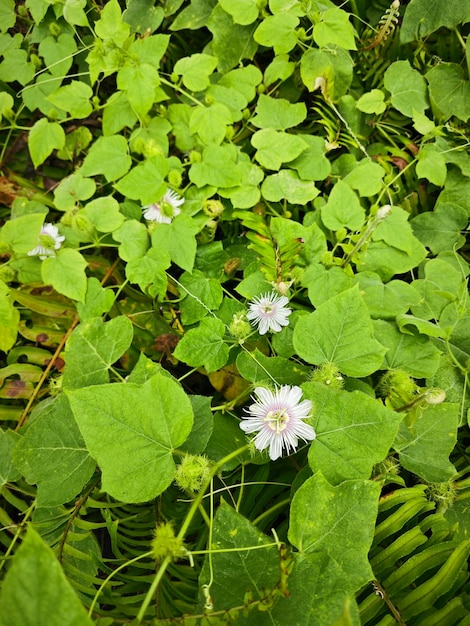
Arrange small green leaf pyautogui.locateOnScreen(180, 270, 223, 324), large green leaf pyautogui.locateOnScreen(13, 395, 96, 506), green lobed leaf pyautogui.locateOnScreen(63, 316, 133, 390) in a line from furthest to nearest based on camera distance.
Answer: small green leaf pyautogui.locateOnScreen(180, 270, 223, 324)
green lobed leaf pyautogui.locateOnScreen(63, 316, 133, 390)
large green leaf pyautogui.locateOnScreen(13, 395, 96, 506)

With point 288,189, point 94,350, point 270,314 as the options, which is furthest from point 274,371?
point 288,189

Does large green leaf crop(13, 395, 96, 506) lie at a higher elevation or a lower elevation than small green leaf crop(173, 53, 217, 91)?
lower

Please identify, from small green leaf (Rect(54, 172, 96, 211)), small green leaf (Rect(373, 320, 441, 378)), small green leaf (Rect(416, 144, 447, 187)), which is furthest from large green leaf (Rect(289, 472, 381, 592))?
small green leaf (Rect(54, 172, 96, 211))

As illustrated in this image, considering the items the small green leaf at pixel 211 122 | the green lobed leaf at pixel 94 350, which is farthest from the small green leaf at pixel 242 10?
the green lobed leaf at pixel 94 350

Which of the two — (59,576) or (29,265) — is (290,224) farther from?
(59,576)

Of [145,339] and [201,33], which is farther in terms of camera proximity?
[201,33]

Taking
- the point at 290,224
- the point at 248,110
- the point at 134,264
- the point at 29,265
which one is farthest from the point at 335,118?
the point at 29,265

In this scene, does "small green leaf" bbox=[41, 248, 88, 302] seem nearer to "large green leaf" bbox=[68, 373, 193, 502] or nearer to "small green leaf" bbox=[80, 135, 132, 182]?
"small green leaf" bbox=[80, 135, 132, 182]
